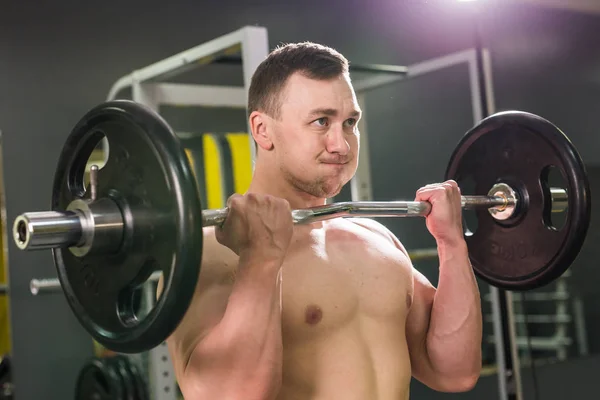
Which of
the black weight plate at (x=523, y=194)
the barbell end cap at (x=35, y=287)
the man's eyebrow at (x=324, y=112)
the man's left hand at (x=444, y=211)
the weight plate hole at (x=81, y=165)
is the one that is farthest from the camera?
the barbell end cap at (x=35, y=287)

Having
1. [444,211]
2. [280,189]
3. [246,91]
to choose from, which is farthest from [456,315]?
[246,91]

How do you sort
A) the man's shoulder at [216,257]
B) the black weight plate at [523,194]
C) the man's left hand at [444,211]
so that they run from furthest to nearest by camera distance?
the black weight plate at [523,194], the man's left hand at [444,211], the man's shoulder at [216,257]

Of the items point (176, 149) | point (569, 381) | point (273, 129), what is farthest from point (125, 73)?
point (569, 381)

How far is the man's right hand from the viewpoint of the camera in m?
1.25

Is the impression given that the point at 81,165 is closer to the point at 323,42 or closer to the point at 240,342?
the point at 240,342

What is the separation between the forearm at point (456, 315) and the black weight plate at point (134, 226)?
2.47 ft

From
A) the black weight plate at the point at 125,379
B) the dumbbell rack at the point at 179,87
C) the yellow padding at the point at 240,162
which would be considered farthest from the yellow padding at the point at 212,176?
the black weight plate at the point at 125,379

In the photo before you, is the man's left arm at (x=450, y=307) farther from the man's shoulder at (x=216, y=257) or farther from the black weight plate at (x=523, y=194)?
the man's shoulder at (x=216, y=257)

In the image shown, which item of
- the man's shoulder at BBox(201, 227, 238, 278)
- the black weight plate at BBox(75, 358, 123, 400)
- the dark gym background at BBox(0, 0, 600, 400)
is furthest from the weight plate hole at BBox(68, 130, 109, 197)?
the black weight plate at BBox(75, 358, 123, 400)

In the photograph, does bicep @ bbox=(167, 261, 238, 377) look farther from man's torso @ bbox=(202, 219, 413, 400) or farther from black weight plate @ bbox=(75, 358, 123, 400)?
black weight plate @ bbox=(75, 358, 123, 400)

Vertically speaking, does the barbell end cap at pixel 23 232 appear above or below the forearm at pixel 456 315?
above

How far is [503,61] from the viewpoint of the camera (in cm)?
321

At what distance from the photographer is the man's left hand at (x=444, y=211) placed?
1.63 metres

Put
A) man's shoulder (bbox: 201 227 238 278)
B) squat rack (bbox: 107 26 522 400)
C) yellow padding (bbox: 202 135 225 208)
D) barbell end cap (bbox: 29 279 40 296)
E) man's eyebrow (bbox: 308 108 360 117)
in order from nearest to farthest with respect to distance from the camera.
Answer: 1. man's shoulder (bbox: 201 227 238 278)
2. man's eyebrow (bbox: 308 108 360 117)
3. barbell end cap (bbox: 29 279 40 296)
4. squat rack (bbox: 107 26 522 400)
5. yellow padding (bbox: 202 135 225 208)
